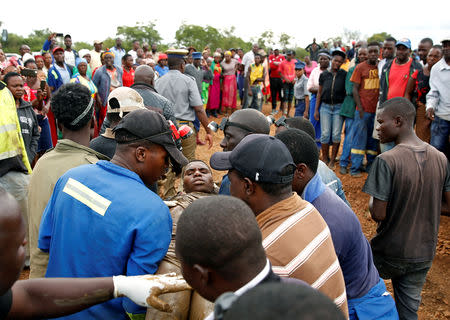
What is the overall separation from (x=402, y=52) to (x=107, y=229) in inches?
254

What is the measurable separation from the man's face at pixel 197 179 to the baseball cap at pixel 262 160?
4.59 ft

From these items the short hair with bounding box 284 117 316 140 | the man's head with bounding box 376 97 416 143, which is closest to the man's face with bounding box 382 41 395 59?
the short hair with bounding box 284 117 316 140

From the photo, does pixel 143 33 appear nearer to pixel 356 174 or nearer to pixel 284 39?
pixel 284 39

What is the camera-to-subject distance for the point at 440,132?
6.12 m

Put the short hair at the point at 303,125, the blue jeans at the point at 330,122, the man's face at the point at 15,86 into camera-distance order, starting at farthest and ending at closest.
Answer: the blue jeans at the point at 330,122, the man's face at the point at 15,86, the short hair at the point at 303,125

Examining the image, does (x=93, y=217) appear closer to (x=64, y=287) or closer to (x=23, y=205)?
(x=64, y=287)

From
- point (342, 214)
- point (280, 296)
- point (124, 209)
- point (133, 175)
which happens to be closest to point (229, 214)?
point (280, 296)

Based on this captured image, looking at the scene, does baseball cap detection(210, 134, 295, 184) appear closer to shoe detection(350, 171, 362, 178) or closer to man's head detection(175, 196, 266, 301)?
man's head detection(175, 196, 266, 301)

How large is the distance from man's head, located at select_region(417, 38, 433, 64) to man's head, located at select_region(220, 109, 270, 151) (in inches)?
245

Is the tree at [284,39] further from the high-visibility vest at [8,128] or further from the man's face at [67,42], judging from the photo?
the high-visibility vest at [8,128]

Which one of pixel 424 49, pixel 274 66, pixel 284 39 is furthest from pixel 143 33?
pixel 424 49

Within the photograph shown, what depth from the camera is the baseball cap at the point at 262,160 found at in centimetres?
190

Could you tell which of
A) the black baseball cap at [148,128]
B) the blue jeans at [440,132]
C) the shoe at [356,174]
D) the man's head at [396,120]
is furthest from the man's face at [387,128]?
the shoe at [356,174]

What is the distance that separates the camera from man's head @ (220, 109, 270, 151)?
3324 mm
